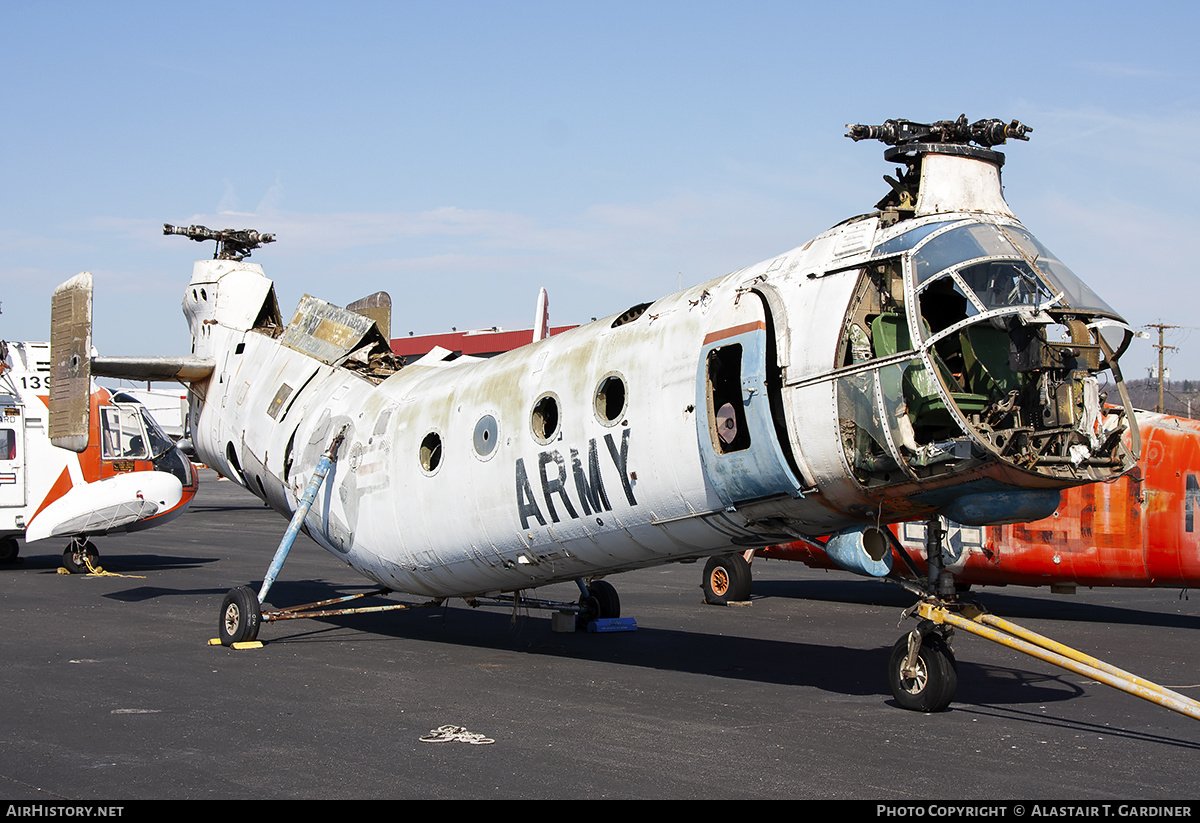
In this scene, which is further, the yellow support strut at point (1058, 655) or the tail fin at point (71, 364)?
the tail fin at point (71, 364)

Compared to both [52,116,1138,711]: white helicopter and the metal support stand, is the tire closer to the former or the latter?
[52,116,1138,711]: white helicopter

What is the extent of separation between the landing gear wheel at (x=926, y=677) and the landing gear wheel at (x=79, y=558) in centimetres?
1696

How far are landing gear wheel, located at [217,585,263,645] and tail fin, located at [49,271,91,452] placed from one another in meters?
2.79

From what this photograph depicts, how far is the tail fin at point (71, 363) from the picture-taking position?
1316 centimetres

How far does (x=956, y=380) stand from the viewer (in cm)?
834

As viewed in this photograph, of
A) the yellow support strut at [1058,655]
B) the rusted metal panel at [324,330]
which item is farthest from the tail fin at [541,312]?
the yellow support strut at [1058,655]

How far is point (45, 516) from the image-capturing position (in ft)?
69.0

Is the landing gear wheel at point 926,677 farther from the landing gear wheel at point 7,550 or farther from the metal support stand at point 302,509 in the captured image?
the landing gear wheel at point 7,550

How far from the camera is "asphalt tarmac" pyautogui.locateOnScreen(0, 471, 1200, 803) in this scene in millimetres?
6902

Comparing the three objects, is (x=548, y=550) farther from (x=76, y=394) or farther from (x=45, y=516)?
(x=45, y=516)

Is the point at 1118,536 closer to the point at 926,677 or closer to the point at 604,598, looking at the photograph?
the point at 604,598

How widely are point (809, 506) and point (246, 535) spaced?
82.5 feet
